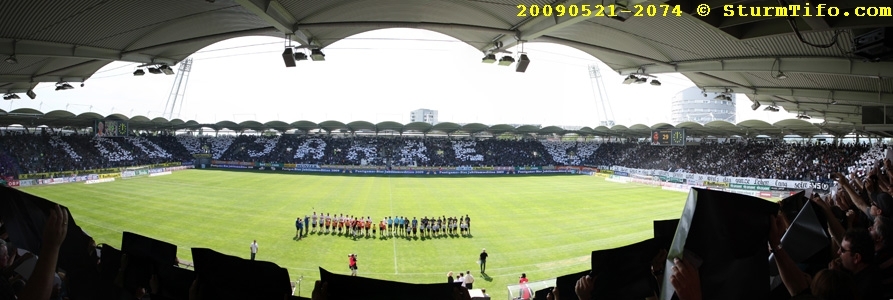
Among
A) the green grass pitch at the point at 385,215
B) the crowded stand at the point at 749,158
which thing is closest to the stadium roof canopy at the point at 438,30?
the green grass pitch at the point at 385,215

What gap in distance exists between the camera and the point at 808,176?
3519cm

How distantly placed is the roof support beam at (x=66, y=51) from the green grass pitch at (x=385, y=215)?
712cm

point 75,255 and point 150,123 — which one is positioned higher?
point 150,123

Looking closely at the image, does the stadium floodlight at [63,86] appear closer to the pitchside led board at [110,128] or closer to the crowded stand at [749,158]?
the pitchside led board at [110,128]

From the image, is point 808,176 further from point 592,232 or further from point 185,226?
point 185,226

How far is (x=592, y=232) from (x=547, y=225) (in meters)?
2.33

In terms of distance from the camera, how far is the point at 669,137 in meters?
41.2

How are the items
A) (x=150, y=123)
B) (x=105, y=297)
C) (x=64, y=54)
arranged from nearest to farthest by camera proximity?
(x=105, y=297)
(x=64, y=54)
(x=150, y=123)

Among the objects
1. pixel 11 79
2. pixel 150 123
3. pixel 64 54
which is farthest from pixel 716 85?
pixel 150 123

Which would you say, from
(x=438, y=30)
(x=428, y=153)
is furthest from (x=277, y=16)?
(x=428, y=153)

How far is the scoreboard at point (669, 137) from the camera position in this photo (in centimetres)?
4066

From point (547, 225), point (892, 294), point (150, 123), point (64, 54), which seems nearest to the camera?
point (892, 294)

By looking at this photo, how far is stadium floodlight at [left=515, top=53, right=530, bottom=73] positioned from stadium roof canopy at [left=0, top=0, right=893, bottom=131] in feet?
1.87

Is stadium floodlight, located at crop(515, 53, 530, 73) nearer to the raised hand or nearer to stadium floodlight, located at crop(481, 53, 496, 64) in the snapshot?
stadium floodlight, located at crop(481, 53, 496, 64)
